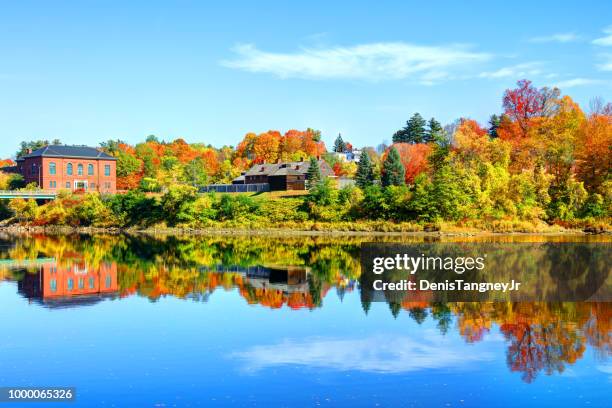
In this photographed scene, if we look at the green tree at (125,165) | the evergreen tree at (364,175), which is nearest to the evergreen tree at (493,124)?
the evergreen tree at (364,175)

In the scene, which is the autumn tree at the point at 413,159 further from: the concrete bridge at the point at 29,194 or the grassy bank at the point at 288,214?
the concrete bridge at the point at 29,194

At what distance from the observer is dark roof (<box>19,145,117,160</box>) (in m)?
80.1

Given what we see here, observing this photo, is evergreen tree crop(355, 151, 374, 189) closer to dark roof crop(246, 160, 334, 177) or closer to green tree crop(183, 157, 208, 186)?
dark roof crop(246, 160, 334, 177)

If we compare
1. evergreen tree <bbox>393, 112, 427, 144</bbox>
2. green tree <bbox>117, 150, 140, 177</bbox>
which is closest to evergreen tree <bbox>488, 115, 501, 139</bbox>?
evergreen tree <bbox>393, 112, 427, 144</bbox>

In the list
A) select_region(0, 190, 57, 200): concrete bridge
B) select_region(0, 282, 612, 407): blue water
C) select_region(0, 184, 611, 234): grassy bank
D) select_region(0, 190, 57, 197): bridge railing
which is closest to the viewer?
select_region(0, 282, 612, 407): blue water

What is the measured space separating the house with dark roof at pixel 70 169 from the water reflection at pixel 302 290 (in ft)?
93.9

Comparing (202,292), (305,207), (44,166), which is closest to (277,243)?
(305,207)

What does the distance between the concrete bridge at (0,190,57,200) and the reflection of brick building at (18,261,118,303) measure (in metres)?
38.8

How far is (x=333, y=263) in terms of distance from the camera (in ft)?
116

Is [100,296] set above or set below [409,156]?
below

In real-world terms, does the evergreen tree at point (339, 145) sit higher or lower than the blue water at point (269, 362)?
higher

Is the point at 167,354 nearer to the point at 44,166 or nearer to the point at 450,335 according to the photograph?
the point at 450,335

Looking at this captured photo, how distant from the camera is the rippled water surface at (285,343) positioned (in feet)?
45.4

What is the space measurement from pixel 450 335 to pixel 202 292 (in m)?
11.9
